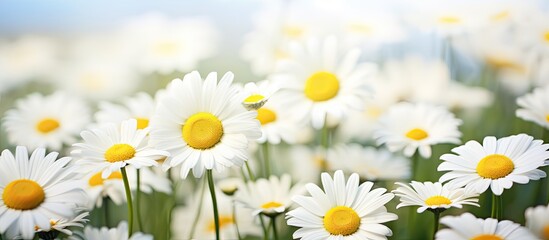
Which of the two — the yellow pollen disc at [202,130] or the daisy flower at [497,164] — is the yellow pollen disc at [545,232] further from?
the yellow pollen disc at [202,130]

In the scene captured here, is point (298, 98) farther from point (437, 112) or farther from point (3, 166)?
point (3, 166)

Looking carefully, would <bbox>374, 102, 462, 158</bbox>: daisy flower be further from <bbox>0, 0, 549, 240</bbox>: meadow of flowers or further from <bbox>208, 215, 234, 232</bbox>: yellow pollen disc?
<bbox>208, 215, 234, 232</bbox>: yellow pollen disc

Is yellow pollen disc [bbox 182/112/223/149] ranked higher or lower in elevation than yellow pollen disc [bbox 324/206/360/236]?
higher

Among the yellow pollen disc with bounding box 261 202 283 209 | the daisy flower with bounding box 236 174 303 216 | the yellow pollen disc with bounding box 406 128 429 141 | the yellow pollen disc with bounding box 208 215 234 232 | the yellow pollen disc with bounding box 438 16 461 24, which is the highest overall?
the yellow pollen disc with bounding box 438 16 461 24

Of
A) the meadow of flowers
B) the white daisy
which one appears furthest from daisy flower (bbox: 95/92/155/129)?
the white daisy

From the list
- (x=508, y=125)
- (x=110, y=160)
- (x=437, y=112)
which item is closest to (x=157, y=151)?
(x=110, y=160)

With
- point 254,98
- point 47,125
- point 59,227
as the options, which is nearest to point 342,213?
point 254,98

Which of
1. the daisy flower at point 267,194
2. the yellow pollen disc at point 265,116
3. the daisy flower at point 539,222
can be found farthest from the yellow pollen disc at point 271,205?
the daisy flower at point 539,222

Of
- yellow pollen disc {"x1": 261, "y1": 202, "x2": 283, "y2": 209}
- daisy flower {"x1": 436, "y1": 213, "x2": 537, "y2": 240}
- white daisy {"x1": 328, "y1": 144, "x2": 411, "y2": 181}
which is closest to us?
daisy flower {"x1": 436, "y1": 213, "x2": 537, "y2": 240}
